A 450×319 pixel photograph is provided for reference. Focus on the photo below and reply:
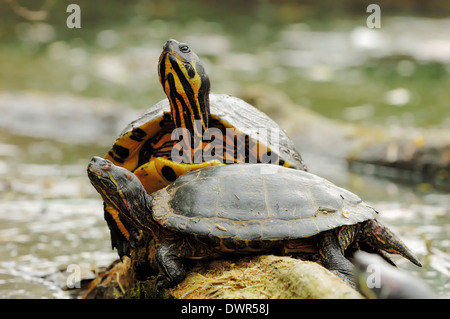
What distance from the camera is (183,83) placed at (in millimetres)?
3283

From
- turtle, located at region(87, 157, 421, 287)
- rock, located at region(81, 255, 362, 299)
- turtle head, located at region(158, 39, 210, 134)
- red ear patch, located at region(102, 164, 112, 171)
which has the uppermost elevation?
turtle head, located at region(158, 39, 210, 134)

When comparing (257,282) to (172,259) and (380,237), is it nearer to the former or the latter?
(172,259)

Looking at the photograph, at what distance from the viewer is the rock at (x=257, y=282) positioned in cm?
215

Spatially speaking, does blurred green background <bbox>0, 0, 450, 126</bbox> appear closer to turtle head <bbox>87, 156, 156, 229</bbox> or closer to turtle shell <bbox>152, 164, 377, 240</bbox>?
turtle head <bbox>87, 156, 156, 229</bbox>

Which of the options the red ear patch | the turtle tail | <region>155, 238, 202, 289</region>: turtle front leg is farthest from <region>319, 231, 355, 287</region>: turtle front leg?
the red ear patch

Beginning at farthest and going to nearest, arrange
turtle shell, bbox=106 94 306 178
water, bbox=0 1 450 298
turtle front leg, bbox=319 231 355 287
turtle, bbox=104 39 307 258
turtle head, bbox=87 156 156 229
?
water, bbox=0 1 450 298
turtle shell, bbox=106 94 306 178
turtle, bbox=104 39 307 258
turtle head, bbox=87 156 156 229
turtle front leg, bbox=319 231 355 287

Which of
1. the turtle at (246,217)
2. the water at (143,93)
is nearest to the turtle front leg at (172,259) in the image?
the turtle at (246,217)

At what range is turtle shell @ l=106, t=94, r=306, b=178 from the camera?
340cm

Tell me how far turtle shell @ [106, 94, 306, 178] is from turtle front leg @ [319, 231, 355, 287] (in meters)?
0.85

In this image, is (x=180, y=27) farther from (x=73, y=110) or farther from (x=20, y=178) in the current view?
(x=20, y=178)

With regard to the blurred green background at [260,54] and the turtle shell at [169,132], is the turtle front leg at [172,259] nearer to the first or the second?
the turtle shell at [169,132]

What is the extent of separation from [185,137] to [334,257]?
1.24 metres

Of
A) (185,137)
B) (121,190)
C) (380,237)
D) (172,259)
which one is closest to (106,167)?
(121,190)

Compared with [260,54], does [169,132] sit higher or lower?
lower
